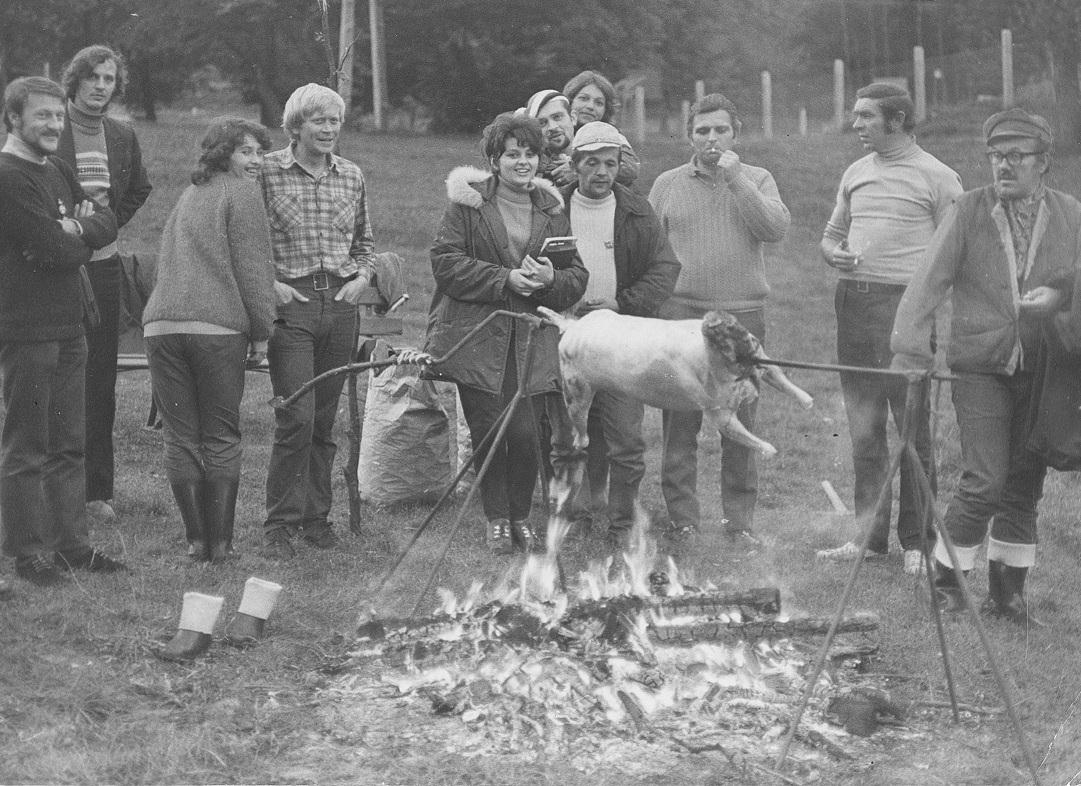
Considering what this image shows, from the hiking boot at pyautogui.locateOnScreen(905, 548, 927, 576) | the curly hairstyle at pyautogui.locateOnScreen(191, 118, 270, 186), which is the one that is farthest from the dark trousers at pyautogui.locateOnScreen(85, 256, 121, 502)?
the hiking boot at pyautogui.locateOnScreen(905, 548, 927, 576)

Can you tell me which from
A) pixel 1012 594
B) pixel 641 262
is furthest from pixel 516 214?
pixel 1012 594

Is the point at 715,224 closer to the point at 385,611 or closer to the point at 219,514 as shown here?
the point at 385,611

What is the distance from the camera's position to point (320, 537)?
5844 millimetres

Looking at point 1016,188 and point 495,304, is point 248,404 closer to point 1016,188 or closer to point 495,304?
point 495,304

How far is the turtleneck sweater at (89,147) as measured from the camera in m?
5.73

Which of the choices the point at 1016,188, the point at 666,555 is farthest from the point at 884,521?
the point at 1016,188

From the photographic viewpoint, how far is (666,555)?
5758 mm

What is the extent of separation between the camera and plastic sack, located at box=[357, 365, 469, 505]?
6629 millimetres

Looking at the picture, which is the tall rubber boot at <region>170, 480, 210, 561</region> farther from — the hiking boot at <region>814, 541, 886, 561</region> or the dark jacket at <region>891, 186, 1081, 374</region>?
the dark jacket at <region>891, 186, 1081, 374</region>

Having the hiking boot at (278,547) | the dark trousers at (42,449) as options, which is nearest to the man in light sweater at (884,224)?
the hiking boot at (278,547)

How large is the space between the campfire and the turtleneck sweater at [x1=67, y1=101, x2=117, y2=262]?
7.85 feet

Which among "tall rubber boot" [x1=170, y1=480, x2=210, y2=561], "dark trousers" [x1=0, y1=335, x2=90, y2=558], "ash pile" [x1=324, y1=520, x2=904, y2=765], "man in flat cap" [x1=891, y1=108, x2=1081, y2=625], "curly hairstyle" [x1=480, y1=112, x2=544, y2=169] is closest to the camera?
"ash pile" [x1=324, y1=520, x2=904, y2=765]

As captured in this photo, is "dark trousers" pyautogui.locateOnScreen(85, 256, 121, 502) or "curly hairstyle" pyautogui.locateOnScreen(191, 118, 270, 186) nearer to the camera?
"curly hairstyle" pyautogui.locateOnScreen(191, 118, 270, 186)

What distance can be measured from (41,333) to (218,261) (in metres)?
0.72
